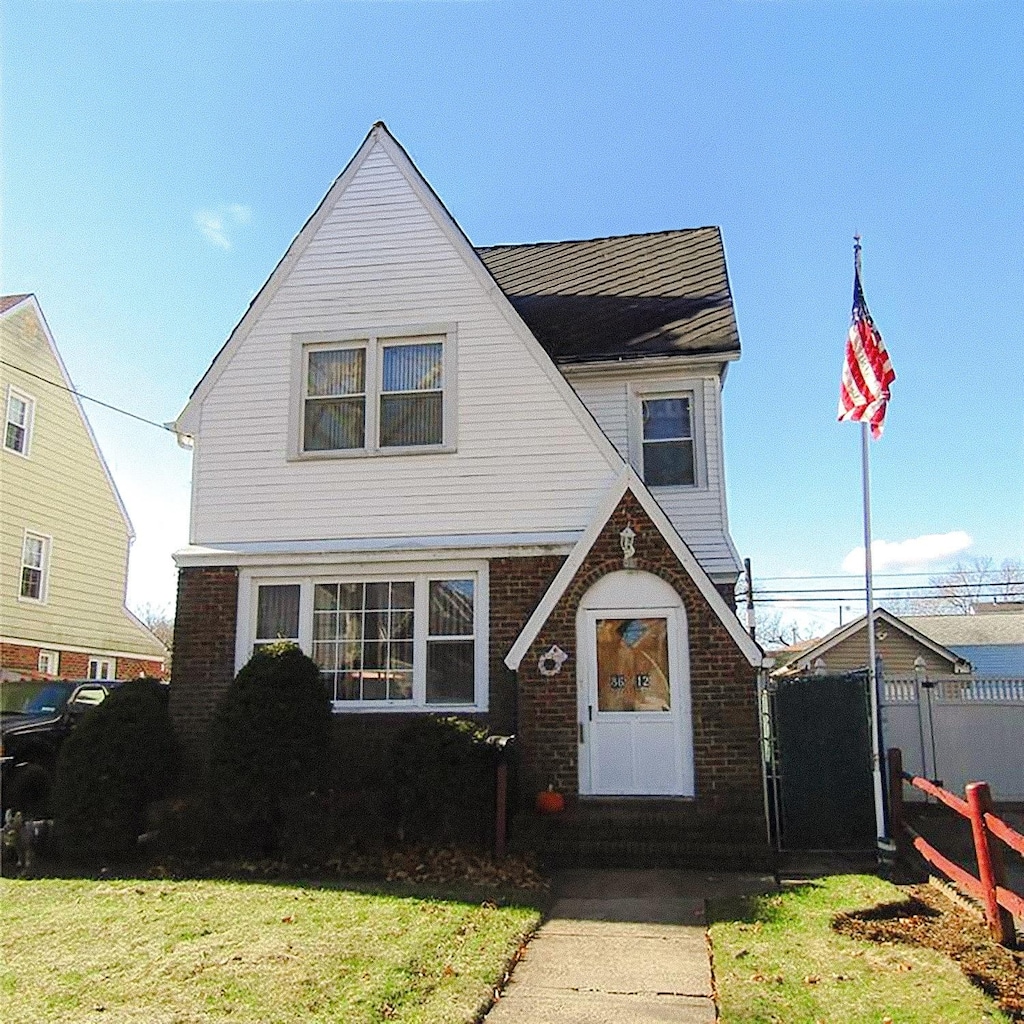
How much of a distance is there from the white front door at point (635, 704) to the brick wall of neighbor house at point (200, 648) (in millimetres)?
4622

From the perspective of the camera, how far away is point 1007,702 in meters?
13.4

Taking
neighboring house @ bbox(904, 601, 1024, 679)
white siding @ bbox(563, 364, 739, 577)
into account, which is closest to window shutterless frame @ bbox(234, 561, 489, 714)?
white siding @ bbox(563, 364, 739, 577)

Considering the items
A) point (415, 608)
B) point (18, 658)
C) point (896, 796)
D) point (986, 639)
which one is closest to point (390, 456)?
point (415, 608)

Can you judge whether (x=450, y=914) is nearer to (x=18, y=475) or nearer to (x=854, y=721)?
(x=854, y=721)

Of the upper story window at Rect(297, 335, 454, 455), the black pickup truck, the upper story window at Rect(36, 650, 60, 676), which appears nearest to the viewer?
the black pickup truck

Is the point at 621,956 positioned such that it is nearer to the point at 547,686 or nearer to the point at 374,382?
the point at 547,686

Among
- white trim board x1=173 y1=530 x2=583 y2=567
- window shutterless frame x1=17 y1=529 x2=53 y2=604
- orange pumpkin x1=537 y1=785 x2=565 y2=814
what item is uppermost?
window shutterless frame x1=17 y1=529 x2=53 y2=604

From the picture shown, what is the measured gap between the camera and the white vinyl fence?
1339cm

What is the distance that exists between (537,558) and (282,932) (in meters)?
5.53

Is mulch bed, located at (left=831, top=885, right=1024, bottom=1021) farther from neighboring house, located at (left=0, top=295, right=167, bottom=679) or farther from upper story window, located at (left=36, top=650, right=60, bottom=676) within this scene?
upper story window, located at (left=36, top=650, right=60, bottom=676)

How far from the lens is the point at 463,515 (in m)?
11.3

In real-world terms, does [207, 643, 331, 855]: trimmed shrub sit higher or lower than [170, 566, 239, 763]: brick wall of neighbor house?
lower

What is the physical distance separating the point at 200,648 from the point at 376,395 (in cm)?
394

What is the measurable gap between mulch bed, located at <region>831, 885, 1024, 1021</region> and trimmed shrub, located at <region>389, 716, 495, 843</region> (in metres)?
3.58
